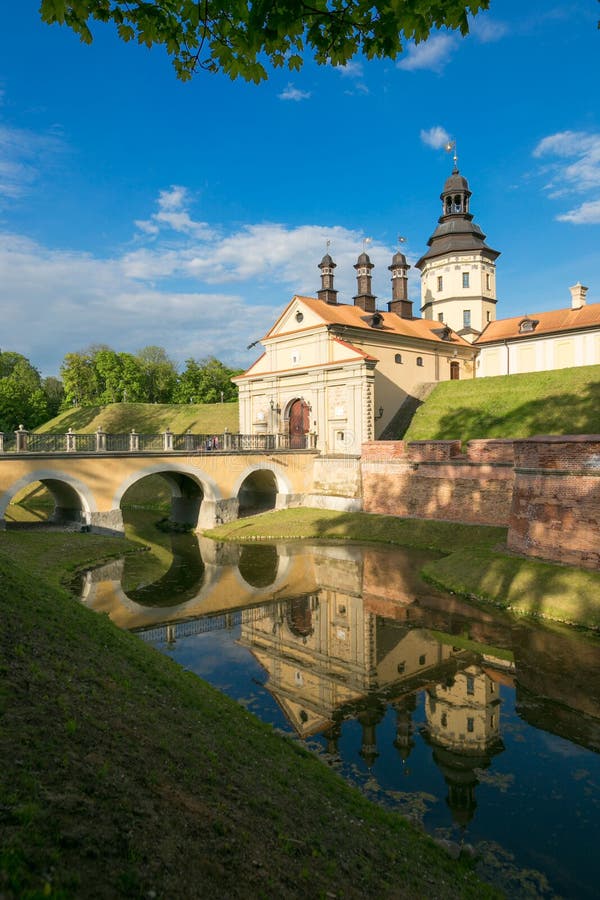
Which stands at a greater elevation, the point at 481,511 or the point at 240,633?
the point at 481,511

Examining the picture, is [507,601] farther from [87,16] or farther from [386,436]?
[386,436]

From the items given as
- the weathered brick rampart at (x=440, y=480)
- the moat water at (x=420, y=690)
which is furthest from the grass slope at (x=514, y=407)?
the moat water at (x=420, y=690)

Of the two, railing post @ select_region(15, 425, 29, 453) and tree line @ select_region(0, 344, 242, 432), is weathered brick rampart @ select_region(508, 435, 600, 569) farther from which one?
tree line @ select_region(0, 344, 242, 432)

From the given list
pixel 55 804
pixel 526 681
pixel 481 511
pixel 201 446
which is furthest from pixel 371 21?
pixel 201 446

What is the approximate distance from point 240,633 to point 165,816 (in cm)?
966

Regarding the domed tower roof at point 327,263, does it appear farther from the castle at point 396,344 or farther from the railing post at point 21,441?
the railing post at point 21,441

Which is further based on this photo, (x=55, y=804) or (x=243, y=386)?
(x=243, y=386)

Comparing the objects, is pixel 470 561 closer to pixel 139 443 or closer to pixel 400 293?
pixel 139 443

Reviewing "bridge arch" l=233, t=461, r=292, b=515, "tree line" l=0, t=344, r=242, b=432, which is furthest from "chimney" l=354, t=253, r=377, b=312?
"tree line" l=0, t=344, r=242, b=432

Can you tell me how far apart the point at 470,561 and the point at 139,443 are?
1839 centimetres

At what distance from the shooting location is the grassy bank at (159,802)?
125 inches

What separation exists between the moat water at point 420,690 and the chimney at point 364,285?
2493 centimetres

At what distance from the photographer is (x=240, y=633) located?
13.5 metres

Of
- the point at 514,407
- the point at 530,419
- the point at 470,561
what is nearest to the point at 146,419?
the point at 514,407
